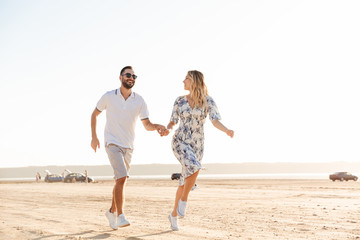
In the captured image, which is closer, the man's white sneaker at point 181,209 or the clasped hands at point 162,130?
the man's white sneaker at point 181,209

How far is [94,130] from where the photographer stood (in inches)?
294

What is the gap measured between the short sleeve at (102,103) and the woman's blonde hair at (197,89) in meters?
1.32

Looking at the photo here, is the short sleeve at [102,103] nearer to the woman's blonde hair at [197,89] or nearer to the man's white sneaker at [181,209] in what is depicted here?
the woman's blonde hair at [197,89]

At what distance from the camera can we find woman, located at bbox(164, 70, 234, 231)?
24.0 ft

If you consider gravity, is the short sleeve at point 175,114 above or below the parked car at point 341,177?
above

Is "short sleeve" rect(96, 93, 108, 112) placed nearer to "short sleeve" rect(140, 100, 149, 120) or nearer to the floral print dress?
"short sleeve" rect(140, 100, 149, 120)

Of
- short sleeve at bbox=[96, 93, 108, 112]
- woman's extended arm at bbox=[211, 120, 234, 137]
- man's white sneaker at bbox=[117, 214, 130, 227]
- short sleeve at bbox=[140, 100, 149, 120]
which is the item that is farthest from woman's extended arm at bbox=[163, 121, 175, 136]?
man's white sneaker at bbox=[117, 214, 130, 227]

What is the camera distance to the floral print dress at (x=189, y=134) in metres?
7.27

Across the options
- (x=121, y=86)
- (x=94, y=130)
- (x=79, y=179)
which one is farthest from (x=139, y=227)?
(x=79, y=179)

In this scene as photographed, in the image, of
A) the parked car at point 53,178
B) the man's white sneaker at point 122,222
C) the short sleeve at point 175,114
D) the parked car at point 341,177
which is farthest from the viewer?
the parked car at point 53,178

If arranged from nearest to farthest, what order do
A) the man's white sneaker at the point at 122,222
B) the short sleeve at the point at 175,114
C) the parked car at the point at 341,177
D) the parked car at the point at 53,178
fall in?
the man's white sneaker at the point at 122,222, the short sleeve at the point at 175,114, the parked car at the point at 341,177, the parked car at the point at 53,178

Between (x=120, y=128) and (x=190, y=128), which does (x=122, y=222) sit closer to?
(x=120, y=128)

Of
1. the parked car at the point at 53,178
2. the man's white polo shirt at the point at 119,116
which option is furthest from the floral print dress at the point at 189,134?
the parked car at the point at 53,178

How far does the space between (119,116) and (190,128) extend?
109 centimetres
